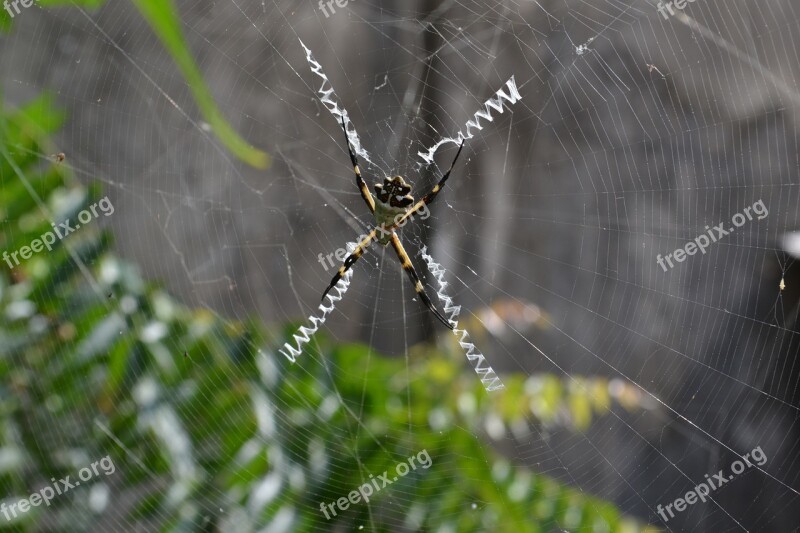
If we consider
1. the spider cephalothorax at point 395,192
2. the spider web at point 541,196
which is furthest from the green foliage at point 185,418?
the spider web at point 541,196

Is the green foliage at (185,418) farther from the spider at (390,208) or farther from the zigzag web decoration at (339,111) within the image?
the zigzag web decoration at (339,111)

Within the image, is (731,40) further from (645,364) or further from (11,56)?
(11,56)

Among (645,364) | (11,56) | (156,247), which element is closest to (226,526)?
(156,247)

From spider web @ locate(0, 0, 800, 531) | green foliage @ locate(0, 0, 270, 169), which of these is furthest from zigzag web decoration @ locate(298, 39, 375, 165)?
green foliage @ locate(0, 0, 270, 169)

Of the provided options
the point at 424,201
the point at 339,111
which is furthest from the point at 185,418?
the point at 339,111

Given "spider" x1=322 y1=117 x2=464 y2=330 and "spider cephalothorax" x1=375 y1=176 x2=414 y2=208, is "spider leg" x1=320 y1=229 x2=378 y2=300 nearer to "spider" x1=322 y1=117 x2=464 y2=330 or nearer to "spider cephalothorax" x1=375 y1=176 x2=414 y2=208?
"spider" x1=322 y1=117 x2=464 y2=330

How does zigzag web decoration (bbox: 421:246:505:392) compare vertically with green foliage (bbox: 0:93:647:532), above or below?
above
